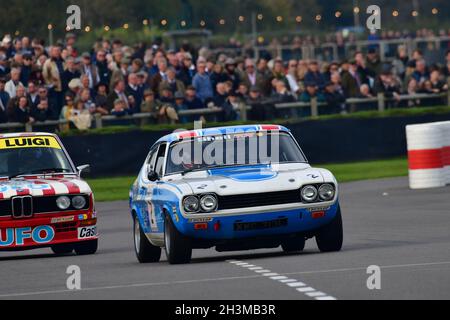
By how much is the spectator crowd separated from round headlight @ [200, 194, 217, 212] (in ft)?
45.8

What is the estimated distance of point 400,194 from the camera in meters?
25.4

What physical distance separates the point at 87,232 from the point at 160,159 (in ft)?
6.79

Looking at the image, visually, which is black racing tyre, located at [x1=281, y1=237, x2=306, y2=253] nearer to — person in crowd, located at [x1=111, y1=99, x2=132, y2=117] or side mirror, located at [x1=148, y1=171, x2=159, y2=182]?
side mirror, located at [x1=148, y1=171, x2=159, y2=182]

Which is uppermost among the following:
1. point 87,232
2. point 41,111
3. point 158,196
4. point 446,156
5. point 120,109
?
point 158,196

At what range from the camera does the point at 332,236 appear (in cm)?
1545

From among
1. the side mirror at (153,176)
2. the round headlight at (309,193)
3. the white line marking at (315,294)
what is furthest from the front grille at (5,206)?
the white line marking at (315,294)

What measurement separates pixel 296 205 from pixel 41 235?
162 inches

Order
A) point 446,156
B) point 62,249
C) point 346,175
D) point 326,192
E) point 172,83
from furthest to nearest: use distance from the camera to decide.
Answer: point 172,83 → point 346,175 → point 446,156 → point 62,249 → point 326,192

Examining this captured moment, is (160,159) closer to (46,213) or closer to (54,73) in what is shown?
(46,213)

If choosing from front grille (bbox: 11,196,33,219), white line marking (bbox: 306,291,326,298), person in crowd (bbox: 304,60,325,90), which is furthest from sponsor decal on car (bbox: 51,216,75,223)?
person in crowd (bbox: 304,60,325,90)

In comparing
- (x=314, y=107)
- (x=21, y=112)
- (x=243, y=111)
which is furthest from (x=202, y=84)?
(x=21, y=112)

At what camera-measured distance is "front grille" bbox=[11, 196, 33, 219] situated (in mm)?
17750

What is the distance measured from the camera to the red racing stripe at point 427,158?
26.0 m
